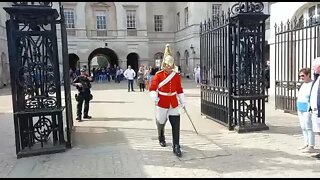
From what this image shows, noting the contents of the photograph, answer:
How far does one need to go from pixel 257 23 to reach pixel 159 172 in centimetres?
443

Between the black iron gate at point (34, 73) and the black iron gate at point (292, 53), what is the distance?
702 centimetres

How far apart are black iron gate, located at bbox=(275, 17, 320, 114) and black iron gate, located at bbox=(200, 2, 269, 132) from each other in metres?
2.61

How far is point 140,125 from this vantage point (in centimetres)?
898

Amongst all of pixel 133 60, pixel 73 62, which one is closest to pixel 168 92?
pixel 133 60

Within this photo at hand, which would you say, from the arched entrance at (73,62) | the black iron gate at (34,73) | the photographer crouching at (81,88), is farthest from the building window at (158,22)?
the black iron gate at (34,73)

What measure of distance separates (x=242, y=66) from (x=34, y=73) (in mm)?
4568

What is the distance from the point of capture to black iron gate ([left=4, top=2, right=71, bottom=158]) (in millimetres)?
6043

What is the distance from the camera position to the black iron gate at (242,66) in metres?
7.59

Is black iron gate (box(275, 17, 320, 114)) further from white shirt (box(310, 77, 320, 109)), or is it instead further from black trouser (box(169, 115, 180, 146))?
black trouser (box(169, 115, 180, 146))

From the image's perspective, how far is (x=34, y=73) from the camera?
20.6 feet

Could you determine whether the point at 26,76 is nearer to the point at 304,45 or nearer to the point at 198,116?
the point at 198,116

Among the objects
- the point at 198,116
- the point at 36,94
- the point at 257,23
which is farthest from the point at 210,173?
the point at 198,116

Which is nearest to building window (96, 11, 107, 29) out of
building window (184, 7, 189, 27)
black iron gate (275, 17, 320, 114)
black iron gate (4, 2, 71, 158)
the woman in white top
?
building window (184, 7, 189, 27)

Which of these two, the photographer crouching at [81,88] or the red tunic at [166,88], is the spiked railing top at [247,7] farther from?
the photographer crouching at [81,88]
